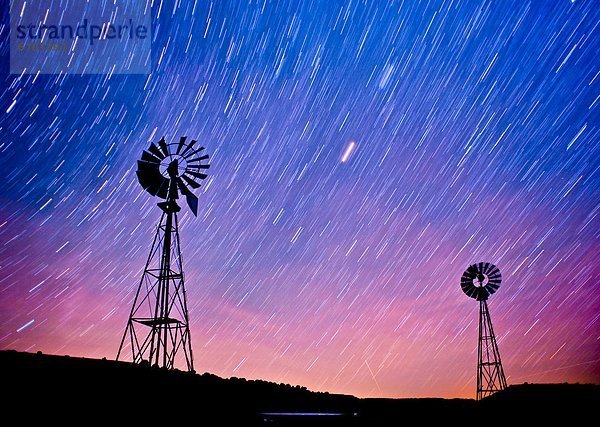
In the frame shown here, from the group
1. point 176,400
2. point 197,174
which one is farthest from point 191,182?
point 176,400

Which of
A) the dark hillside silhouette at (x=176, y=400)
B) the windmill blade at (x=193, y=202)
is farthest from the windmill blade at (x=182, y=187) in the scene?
the dark hillside silhouette at (x=176, y=400)

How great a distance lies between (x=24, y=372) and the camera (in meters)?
7.21

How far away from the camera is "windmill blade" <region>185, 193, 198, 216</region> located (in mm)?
18062

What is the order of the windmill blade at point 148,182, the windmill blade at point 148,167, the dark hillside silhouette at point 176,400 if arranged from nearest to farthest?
the dark hillside silhouette at point 176,400
the windmill blade at point 148,182
the windmill blade at point 148,167

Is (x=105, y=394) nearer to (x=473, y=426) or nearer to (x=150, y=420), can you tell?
(x=150, y=420)

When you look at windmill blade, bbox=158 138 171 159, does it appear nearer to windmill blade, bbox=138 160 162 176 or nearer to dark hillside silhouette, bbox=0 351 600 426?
windmill blade, bbox=138 160 162 176

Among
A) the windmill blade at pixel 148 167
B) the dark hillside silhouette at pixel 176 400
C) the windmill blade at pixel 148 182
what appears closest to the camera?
the dark hillside silhouette at pixel 176 400

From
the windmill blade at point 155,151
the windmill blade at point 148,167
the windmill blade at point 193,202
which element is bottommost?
the windmill blade at point 193,202

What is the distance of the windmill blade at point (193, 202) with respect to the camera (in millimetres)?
18062

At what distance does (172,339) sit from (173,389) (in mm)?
6923

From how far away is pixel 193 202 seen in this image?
1814 cm

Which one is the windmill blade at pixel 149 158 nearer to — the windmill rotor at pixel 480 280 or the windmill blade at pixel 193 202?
the windmill blade at pixel 193 202

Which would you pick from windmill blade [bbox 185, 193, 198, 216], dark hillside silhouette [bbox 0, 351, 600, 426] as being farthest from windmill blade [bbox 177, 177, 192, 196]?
dark hillside silhouette [bbox 0, 351, 600, 426]

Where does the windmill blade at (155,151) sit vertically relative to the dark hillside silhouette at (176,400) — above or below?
above
